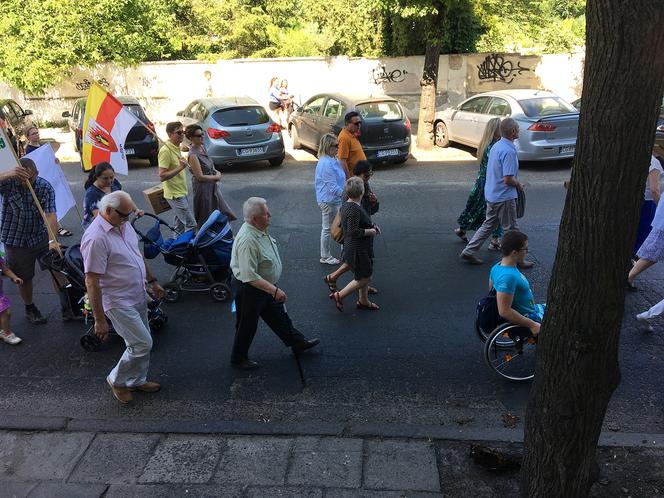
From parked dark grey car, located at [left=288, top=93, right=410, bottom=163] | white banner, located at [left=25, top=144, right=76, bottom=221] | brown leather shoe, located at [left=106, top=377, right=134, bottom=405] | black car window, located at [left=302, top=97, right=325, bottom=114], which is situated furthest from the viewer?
black car window, located at [left=302, top=97, right=325, bottom=114]

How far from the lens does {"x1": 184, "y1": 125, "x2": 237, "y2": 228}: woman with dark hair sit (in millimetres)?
6980

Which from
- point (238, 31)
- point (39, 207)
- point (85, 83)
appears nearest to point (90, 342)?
point (39, 207)

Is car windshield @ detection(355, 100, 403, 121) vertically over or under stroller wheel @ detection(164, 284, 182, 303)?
over

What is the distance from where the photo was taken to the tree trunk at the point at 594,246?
8.03ft

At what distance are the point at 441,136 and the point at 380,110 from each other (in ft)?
9.88

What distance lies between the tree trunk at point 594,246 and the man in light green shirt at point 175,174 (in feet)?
17.6

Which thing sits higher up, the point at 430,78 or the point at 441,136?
the point at 430,78

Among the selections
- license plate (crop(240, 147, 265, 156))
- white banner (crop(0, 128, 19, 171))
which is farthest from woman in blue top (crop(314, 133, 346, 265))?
license plate (crop(240, 147, 265, 156))

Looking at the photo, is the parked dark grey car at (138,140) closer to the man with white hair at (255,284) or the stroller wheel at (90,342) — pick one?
the stroller wheel at (90,342)

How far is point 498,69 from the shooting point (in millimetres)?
19453

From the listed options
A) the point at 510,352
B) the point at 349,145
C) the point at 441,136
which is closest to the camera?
the point at 510,352

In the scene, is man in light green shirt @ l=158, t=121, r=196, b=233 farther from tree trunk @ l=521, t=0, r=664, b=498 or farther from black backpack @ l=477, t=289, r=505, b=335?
tree trunk @ l=521, t=0, r=664, b=498

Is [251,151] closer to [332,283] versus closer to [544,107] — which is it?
[544,107]

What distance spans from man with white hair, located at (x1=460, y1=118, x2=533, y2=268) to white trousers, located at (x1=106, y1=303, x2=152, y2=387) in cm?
442
